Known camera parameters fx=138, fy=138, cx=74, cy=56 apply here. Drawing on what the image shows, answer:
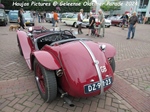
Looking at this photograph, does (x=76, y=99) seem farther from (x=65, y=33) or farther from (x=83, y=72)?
(x=65, y=33)

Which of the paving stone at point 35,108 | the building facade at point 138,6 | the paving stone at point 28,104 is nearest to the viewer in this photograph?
the paving stone at point 35,108

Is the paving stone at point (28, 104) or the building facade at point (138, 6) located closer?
the paving stone at point (28, 104)

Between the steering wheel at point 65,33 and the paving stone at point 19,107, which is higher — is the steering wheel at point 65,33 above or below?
above

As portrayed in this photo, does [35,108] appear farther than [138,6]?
No

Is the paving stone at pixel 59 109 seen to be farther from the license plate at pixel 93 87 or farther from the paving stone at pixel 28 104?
the license plate at pixel 93 87

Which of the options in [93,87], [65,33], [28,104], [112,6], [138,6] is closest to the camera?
[93,87]

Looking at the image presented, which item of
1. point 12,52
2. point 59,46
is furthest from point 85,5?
point 59,46

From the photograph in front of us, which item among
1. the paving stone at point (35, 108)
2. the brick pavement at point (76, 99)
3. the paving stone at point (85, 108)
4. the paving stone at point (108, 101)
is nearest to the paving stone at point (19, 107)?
the brick pavement at point (76, 99)

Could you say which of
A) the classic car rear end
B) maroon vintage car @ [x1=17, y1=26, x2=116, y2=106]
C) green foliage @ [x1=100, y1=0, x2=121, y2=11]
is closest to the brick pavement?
maroon vintage car @ [x1=17, y1=26, x2=116, y2=106]

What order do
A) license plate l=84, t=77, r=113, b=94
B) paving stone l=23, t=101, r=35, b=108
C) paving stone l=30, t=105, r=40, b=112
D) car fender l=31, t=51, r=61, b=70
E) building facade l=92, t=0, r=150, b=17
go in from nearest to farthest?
license plate l=84, t=77, r=113, b=94 → car fender l=31, t=51, r=61, b=70 → paving stone l=30, t=105, r=40, b=112 → paving stone l=23, t=101, r=35, b=108 → building facade l=92, t=0, r=150, b=17

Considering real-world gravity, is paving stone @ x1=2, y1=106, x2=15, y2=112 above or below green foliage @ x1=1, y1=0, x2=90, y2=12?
below

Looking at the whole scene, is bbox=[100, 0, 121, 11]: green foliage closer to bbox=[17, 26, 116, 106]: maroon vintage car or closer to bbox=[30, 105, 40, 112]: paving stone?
bbox=[17, 26, 116, 106]: maroon vintage car

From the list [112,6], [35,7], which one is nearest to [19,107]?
[35,7]

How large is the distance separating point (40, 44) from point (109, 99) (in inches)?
90.7
